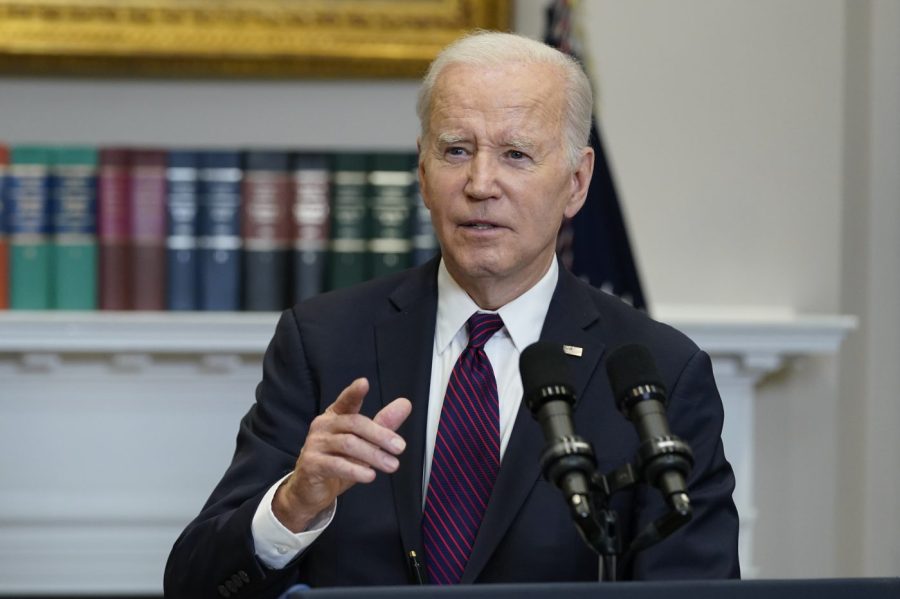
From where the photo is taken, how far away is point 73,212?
11.5ft

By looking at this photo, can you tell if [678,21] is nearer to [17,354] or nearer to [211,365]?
[211,365]

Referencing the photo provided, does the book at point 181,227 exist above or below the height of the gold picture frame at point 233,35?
below

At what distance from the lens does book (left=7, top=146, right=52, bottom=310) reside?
11.4ft

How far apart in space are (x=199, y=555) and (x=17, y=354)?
73.3 inches

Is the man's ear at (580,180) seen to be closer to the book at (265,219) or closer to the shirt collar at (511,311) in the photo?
the shirt collar at (511,311)

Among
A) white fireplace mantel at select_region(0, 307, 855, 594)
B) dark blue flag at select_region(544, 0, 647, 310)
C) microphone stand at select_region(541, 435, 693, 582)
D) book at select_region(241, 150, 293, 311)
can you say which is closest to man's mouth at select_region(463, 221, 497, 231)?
microphone stand at select_region(541, 435, 693, 582)

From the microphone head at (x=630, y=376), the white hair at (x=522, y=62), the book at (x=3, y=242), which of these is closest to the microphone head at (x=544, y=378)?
the microphone head at (x=630, y=376)

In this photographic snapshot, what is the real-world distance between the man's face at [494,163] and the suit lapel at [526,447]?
123 mm

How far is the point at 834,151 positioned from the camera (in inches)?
144

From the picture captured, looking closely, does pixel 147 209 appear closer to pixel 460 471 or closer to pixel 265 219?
pixel 265 219

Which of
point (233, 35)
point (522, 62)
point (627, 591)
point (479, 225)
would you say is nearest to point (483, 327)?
point (479, 225)

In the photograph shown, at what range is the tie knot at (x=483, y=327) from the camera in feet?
6.95

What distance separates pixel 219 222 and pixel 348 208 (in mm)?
348

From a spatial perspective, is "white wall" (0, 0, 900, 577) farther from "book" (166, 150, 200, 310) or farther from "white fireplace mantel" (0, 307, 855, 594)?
"book" (166, 150, 200, 310)
